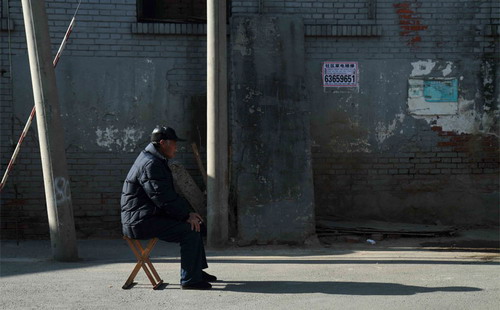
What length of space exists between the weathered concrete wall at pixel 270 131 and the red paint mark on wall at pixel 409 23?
1.49m

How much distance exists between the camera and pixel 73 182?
820cm

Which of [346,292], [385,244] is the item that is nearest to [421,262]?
[385,244]

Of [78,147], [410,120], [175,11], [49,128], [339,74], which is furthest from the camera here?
[175,11]

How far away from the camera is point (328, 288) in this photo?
5.67 metres

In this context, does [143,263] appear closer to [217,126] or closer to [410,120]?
[217,126]

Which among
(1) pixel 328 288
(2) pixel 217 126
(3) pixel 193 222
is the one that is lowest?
(1) pixel 328 288

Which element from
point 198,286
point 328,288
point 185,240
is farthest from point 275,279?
point 185,240

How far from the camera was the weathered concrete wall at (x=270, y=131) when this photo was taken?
760cm

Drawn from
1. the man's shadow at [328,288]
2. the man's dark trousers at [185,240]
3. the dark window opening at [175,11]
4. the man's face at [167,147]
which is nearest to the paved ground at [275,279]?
the man's shadow at [328,288]

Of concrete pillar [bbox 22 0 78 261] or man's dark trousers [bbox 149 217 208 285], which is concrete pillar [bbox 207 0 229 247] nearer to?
concrete pillar [bbox 22 0 78 261]

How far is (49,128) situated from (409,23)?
4987 mm

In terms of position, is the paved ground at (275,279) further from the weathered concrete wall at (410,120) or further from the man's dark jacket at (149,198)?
the weathered concrete wall at (410,120)

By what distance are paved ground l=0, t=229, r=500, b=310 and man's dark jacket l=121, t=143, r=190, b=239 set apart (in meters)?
0.62

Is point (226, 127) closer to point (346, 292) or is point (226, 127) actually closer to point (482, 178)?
point (346, 292)
